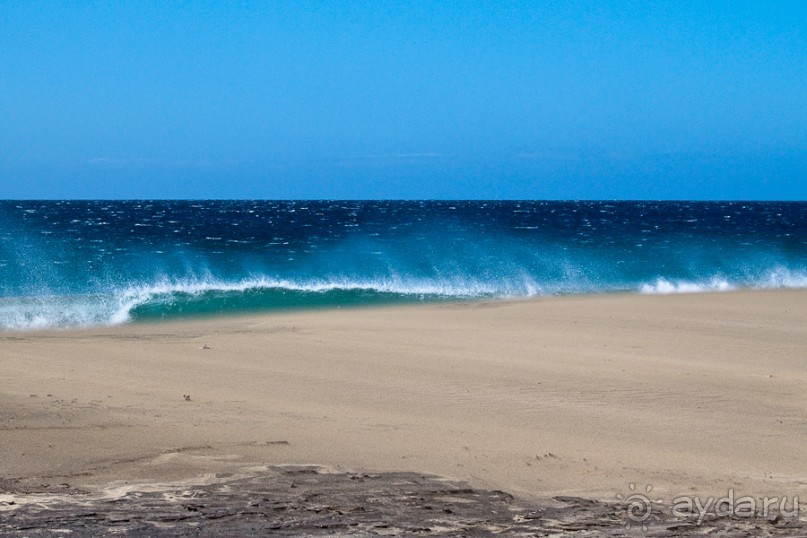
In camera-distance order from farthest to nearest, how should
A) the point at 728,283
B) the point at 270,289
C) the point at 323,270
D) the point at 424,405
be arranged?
the point at 323,270
the point at 728,283
the point at 270,289
the point at 424,405

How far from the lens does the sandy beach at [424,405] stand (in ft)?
20.7

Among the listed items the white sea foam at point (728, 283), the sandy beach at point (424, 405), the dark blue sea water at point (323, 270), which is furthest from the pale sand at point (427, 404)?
the white sea foam at point (728, 283)

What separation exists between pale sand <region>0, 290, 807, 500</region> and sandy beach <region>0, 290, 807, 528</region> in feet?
0.09

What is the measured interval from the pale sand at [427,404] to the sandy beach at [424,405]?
3 centimetres

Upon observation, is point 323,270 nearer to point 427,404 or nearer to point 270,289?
point 270,289

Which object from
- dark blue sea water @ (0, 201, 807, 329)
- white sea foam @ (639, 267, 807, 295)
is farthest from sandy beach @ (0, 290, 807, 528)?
white sea foam @ (639, 267, 807, 295)

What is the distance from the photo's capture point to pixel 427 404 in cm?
855

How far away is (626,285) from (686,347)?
11.7m

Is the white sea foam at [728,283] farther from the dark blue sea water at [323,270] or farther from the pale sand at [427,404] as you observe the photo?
the pale sand at [427,404]

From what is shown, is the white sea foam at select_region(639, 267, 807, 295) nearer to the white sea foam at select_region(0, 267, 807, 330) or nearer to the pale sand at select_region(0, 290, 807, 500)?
the white sea foam at select_region(0, 267, 807, 330)

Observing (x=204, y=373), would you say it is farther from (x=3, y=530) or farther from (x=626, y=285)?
(x=626, y=285)

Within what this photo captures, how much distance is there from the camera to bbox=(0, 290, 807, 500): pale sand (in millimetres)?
6359

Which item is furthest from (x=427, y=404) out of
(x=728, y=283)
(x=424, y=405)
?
(x=728, y=283)

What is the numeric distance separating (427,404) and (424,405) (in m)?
0.05
